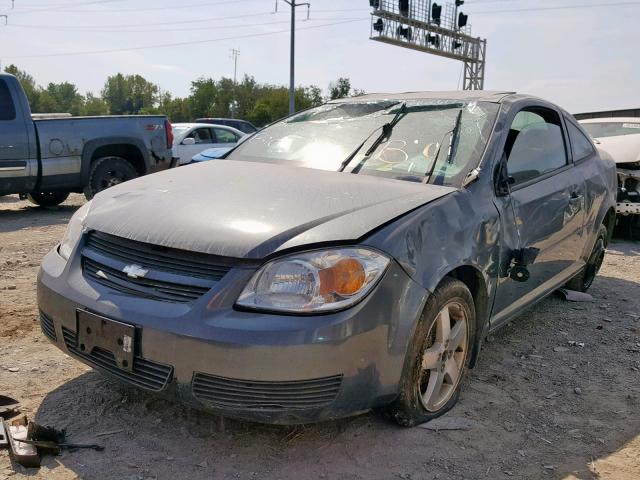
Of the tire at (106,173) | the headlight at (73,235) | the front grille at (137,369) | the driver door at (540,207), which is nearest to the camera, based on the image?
the front grille at (137,369)

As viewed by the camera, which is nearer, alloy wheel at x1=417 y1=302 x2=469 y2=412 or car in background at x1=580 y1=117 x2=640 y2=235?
alloy wheel at x1=417 y1=302 x2=469 y2=412

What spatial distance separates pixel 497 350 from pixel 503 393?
676 millimetres

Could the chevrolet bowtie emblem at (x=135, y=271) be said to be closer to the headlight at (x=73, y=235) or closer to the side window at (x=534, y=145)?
the headlight at (x=73, y=235)

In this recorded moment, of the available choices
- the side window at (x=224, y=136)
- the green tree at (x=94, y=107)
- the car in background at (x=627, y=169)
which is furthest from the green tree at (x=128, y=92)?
the car in background at (x=627, y=169)

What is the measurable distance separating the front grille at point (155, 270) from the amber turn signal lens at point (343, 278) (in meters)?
0.38

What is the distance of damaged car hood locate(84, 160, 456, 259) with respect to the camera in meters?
2.40

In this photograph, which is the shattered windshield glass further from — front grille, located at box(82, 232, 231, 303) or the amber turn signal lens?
front grille, located at box(82, 232, 231, 303)

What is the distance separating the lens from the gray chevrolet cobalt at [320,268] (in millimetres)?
2270

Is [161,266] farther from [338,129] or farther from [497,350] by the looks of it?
[497,350]

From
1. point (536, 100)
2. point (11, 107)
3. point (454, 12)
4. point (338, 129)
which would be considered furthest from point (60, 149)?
point (454, 12)

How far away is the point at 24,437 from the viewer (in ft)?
8.24

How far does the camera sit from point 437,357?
2809 mm

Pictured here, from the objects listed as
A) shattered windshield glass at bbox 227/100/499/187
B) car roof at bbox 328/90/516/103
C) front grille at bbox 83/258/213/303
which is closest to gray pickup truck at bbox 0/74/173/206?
shattered windshield glass at bbox 227/100/499/187

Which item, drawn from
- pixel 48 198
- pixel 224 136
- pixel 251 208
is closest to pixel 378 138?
pixel 251 208
